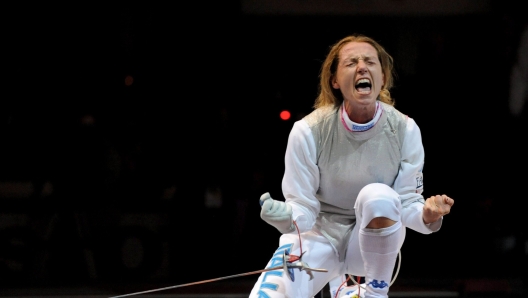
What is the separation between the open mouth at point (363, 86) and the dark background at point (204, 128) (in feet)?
3.55

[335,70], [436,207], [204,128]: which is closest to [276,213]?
[436,207]

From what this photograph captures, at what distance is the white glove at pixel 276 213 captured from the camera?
1551 millimetres

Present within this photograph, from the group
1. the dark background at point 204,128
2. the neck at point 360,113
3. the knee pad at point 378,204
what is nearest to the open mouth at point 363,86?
the neck at point 360,113

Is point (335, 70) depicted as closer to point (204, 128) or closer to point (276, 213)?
point (276, 213)

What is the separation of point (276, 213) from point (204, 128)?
4.35ft

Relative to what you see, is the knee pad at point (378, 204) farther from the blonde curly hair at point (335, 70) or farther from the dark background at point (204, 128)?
the dark background at point (204, 128)

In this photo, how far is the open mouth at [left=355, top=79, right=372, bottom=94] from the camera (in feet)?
5.58

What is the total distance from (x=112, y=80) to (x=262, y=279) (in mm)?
1466

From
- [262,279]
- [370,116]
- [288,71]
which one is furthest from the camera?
[288,71]

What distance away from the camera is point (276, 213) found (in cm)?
157

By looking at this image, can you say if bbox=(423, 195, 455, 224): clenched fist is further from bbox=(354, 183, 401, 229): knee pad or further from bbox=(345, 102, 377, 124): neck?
bbox=(345, 102, 377, 124): neck

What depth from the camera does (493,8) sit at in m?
2.83

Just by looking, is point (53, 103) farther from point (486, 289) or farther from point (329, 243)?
point (486, 289)

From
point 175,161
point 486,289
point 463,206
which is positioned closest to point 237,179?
point 175,161
